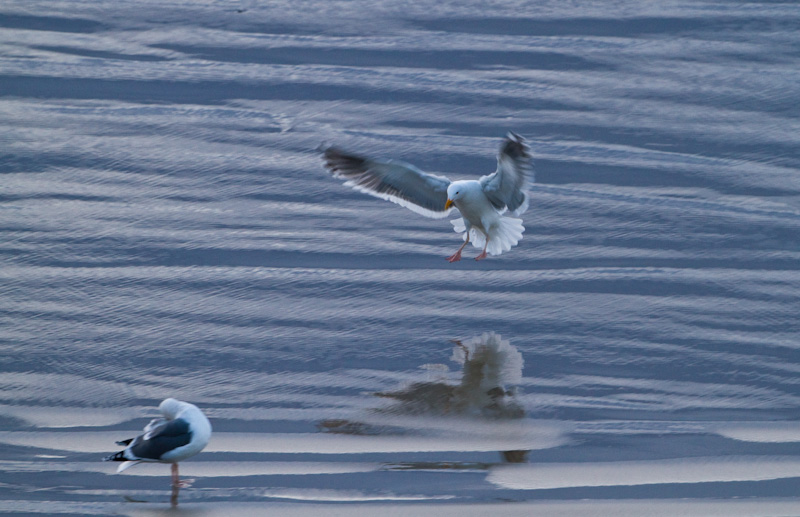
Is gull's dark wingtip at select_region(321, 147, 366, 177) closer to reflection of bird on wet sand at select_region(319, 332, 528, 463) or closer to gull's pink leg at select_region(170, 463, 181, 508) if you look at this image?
reflection of bird on wet sand at select_region(319, 332, 528, 463)

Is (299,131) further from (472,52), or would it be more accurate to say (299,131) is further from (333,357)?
(333,357)

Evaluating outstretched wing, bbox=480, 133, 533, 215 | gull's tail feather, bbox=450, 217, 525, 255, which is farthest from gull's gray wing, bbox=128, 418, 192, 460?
gull's tail feather, bbox=450, 217, 525, 255

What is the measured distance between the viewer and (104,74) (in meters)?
11.2

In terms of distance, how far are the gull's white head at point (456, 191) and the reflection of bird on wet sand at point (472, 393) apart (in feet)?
4.91

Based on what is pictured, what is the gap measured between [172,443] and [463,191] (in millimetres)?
3544

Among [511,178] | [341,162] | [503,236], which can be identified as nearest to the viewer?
[511,178]

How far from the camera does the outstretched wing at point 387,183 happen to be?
26.5 feet

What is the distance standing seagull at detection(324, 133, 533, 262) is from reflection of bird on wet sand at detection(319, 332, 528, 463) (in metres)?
1.47

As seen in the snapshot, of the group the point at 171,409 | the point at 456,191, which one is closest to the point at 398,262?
the point at 456,191

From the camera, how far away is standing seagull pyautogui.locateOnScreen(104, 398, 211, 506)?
15.7ft

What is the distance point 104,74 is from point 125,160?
2.15 metres

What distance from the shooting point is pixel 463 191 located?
25.3 feet

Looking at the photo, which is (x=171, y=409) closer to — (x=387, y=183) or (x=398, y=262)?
(x=398, y=262)

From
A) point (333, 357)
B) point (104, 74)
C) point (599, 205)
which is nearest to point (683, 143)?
point (599, 205)
